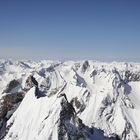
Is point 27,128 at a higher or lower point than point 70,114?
lower

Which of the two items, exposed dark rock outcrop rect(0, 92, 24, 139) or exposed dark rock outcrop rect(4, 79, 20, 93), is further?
exposed dark rock outcrop rect(4, 79, 20, 93)

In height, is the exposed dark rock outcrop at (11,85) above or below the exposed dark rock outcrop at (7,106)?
below

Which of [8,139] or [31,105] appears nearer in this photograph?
[8,139]

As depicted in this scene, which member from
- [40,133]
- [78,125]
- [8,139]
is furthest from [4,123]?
[78,125]

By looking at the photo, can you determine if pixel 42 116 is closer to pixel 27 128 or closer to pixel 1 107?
pixel 27 128

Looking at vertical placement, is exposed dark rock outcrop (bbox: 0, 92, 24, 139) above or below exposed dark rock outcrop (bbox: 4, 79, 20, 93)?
above

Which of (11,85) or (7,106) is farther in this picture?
(11,85)

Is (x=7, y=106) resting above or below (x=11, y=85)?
above

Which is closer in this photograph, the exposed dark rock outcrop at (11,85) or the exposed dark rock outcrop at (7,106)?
the exposed dark rock outcrop at (7,106)

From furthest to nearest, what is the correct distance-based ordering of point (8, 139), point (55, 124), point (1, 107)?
point (1, 107)
point (8, 139)
point (55, 124)

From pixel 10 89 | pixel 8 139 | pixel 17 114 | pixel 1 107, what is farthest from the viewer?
pixel 10 89
